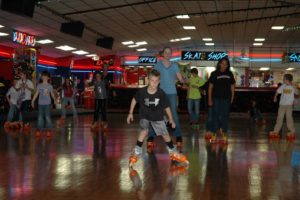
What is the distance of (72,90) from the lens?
15.8 metres

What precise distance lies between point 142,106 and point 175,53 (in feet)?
84.1

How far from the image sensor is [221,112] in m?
9.00

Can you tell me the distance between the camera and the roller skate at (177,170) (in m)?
5.54

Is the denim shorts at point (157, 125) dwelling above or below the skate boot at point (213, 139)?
above

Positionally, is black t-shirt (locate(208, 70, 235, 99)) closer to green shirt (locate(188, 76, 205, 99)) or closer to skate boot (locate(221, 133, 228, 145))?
skate boot (locate(221, 133, 228, 145))

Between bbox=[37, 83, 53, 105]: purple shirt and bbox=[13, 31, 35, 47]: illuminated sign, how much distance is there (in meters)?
10.2

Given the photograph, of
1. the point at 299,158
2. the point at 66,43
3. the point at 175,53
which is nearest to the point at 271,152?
the point at 299,158

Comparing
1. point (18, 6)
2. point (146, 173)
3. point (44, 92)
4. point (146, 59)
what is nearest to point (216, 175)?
point (146, 173)

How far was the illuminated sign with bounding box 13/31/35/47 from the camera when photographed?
2053 cm

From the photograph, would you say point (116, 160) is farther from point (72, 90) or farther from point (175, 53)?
point (175, 53)

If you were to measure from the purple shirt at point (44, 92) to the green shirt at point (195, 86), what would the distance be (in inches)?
184

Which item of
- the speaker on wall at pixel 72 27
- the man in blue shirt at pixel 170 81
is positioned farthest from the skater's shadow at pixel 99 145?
the speaker on wall at pixel 72 27

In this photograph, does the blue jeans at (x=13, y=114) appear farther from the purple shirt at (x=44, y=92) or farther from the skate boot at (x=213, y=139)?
the skate boot at (x=213, y=139)

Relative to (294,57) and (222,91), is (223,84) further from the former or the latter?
(294,57)
